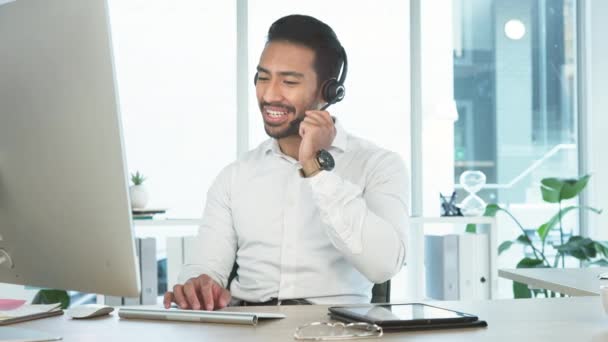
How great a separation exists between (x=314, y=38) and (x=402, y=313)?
0.89 metres

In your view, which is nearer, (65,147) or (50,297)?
(65,147)

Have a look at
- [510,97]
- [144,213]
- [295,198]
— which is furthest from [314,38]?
[510,97]

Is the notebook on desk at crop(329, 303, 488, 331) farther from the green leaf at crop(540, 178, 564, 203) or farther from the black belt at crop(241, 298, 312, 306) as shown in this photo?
the green leaf at crop(540, 178, 564, 203)

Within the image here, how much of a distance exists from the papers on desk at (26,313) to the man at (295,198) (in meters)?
0.37

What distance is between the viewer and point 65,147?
1160mm

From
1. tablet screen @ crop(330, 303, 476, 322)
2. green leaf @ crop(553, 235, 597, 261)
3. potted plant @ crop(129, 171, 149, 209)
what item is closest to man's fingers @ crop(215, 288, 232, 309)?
tablet screen @ crop(330, 303, 476, 322)

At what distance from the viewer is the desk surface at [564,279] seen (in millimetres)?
1871

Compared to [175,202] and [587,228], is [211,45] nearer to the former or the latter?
[175,202]

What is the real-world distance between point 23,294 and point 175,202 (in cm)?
93

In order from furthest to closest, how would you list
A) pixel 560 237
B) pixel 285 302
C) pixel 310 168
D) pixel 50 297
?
pixel 560 237 < pixel 50 297 < pixel 285 302 < pixel 310 168

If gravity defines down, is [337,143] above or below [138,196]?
above

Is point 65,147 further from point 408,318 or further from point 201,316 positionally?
point 408,318

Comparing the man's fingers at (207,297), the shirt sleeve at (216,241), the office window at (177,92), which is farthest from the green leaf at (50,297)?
the man's fingers at (207,297)

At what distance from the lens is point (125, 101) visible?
180 inches
